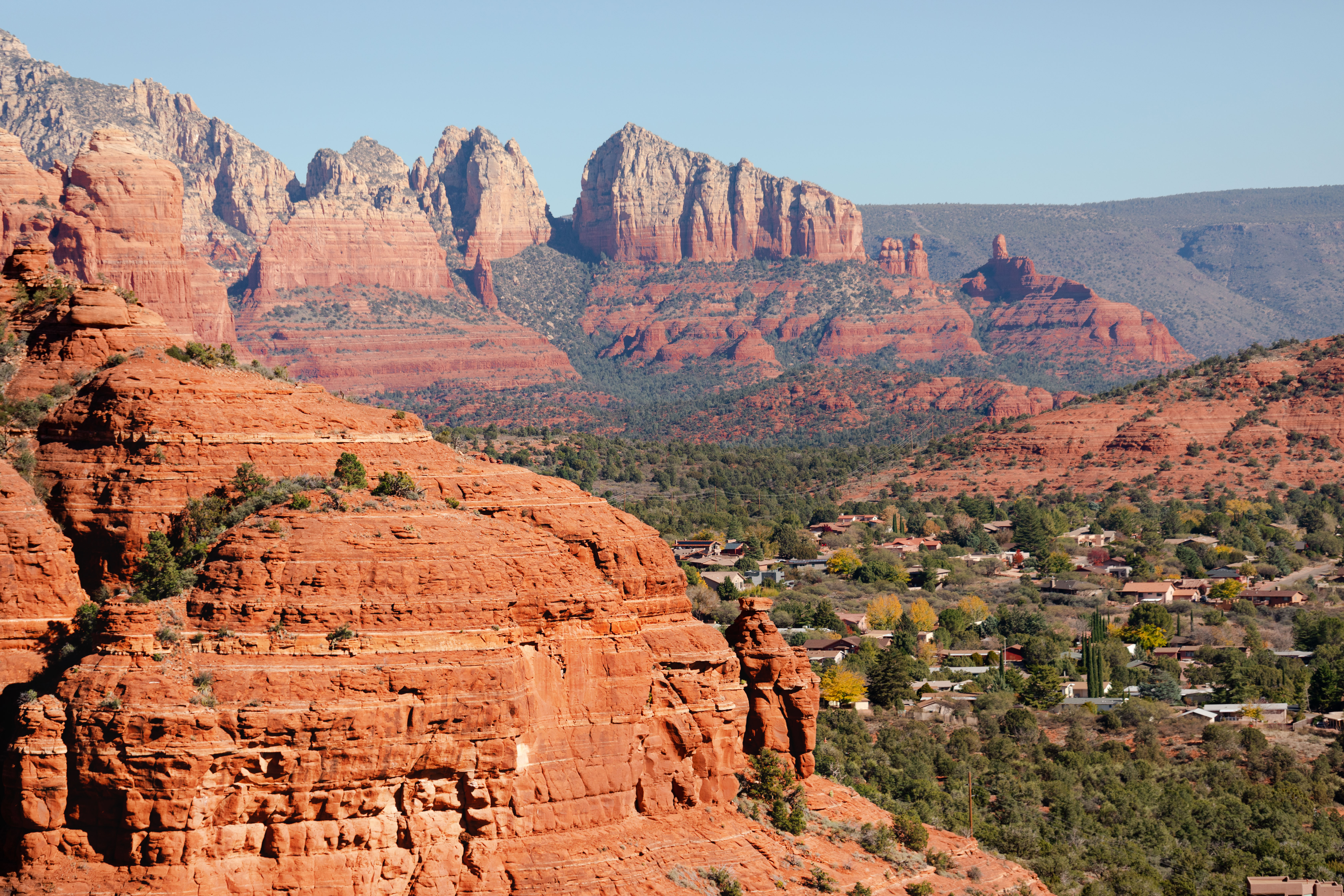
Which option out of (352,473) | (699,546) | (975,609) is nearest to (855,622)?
(975,609)

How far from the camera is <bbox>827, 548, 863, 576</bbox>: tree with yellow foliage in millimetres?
121875

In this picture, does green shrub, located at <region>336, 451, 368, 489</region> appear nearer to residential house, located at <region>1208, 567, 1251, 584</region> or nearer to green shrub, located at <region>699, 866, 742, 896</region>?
green shrub, located at <region>699, 866, 742, 896</region>

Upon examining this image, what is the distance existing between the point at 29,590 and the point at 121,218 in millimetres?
95918

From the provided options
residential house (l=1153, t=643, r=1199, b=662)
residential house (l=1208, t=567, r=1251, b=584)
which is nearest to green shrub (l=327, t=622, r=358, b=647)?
residential house (l=1153, t=643, r=1199, b=662)

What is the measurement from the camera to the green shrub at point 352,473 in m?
39.7

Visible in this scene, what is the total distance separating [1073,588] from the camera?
4742 inches

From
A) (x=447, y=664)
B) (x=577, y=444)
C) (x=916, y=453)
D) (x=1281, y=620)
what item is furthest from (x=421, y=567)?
(x=916, y=453)

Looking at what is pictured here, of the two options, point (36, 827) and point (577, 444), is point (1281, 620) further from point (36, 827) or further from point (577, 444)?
point (36, 827)

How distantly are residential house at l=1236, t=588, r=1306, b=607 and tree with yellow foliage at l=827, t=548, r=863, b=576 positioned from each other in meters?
23.6

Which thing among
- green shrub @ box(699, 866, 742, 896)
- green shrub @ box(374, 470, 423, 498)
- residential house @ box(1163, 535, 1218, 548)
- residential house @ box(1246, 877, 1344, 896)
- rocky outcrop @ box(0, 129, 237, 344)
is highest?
rocky outcrop @ box(0, 129, 237, 344)

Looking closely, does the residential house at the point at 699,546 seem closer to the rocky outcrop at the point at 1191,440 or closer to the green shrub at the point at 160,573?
the rocky outcrop at the point at 1191,440

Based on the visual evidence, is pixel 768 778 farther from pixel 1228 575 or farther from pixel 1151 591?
pixel 1228 575

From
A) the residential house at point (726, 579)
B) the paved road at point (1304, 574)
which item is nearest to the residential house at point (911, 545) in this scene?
the paved road at point (1304, 574)

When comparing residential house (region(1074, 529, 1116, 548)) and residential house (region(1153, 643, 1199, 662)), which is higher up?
residential house (region(1074, 529, 1116, 548))
